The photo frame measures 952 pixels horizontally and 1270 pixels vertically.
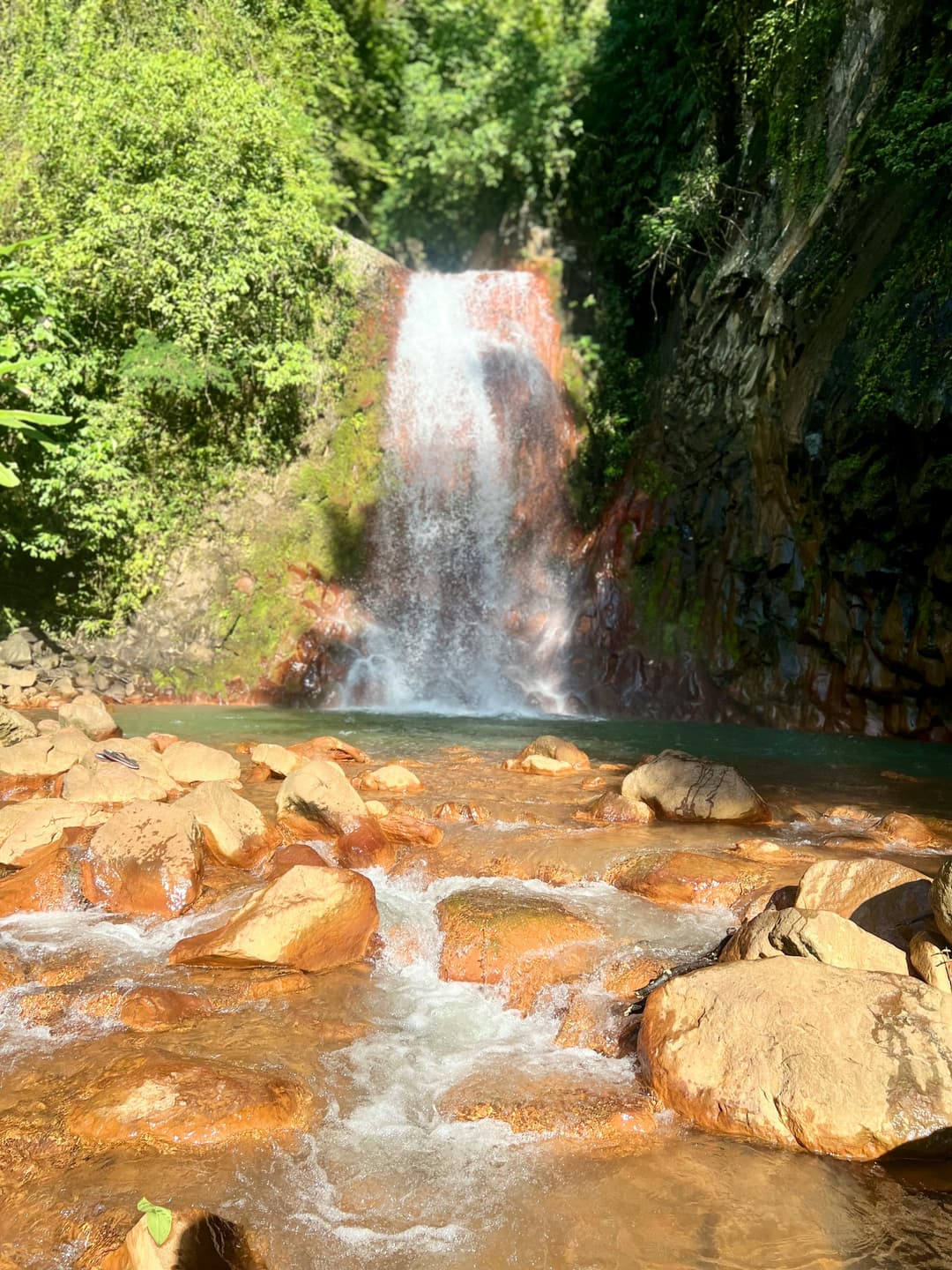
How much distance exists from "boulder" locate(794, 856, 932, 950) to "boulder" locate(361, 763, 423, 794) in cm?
381

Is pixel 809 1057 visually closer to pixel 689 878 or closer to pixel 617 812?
pixel 689 878

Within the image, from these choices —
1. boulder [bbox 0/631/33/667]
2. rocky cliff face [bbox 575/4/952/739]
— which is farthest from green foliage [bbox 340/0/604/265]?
boulder [bbox 0/631/33/667]

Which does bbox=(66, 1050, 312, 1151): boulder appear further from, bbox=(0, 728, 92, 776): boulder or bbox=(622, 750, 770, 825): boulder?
bbox=(0, 728, 92, 776): boulder

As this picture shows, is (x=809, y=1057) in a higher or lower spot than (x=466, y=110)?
lower

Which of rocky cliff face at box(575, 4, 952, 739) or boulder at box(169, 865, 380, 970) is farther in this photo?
rocky cliff face at box(575, 4, 952, 739)

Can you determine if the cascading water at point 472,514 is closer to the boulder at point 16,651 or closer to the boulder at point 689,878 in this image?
the boulder at point 16,651

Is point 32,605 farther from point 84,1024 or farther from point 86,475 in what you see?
point 84,1024

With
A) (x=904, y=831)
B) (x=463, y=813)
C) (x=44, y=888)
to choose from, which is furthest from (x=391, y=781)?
(x=904, y=831)

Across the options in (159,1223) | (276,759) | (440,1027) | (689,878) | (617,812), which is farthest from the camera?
(276,759)

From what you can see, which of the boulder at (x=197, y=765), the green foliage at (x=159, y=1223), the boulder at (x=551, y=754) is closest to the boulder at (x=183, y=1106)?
the green foliage at (x=159, y=1223)

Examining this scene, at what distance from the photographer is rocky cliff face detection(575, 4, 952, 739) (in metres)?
9.98

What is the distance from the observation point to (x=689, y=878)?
5.18 meters

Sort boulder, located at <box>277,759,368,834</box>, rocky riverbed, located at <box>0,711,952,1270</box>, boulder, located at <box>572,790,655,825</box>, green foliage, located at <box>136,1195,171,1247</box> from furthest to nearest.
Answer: boulder, located at <box>572,790,655,825</box>
boulder, located at <box>277,759,368,834</box>
rocky riverbed, located at <box>0,711,952,1270</box>
green foliage, located at <box>136,1195,171,1247</box>

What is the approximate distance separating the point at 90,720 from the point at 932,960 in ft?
29.1
